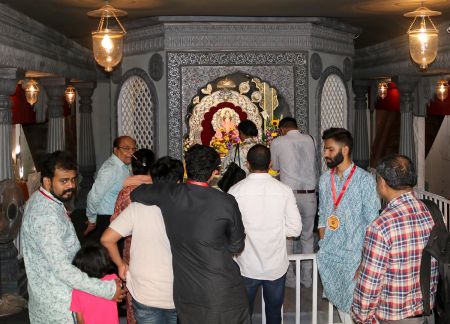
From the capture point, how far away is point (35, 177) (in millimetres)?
14695

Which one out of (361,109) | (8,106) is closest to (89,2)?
(8,106)

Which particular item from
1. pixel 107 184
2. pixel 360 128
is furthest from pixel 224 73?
pixel 360 128

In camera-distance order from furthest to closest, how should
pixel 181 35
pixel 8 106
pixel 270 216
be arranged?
pixel 181 35
pixel 8 106
pixel 270 216

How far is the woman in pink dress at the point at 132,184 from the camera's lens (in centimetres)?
550

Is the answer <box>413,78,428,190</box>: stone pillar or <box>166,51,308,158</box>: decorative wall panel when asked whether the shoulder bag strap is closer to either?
<box>166,51,308,158</box>: decorative wall panel

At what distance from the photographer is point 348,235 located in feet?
17.9

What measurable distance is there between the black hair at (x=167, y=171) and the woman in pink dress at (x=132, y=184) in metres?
0.77

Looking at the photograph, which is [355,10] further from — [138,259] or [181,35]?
[138,259]

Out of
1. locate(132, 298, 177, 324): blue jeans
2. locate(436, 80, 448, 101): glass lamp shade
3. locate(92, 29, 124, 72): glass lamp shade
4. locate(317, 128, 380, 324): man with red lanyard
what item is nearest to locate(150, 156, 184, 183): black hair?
locate(132, 298, 177, 324): blue jeans

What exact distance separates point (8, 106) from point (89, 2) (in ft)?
5.59

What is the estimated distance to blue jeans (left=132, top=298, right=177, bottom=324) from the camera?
459 centimetres

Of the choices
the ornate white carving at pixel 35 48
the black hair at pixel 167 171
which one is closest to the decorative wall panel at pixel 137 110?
the ornate white carving at pixel 35 48

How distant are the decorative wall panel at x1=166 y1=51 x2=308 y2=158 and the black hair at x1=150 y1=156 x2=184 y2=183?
18.9 ft

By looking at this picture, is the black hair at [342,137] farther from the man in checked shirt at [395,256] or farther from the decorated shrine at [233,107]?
the decorated shrine at [233,107]
